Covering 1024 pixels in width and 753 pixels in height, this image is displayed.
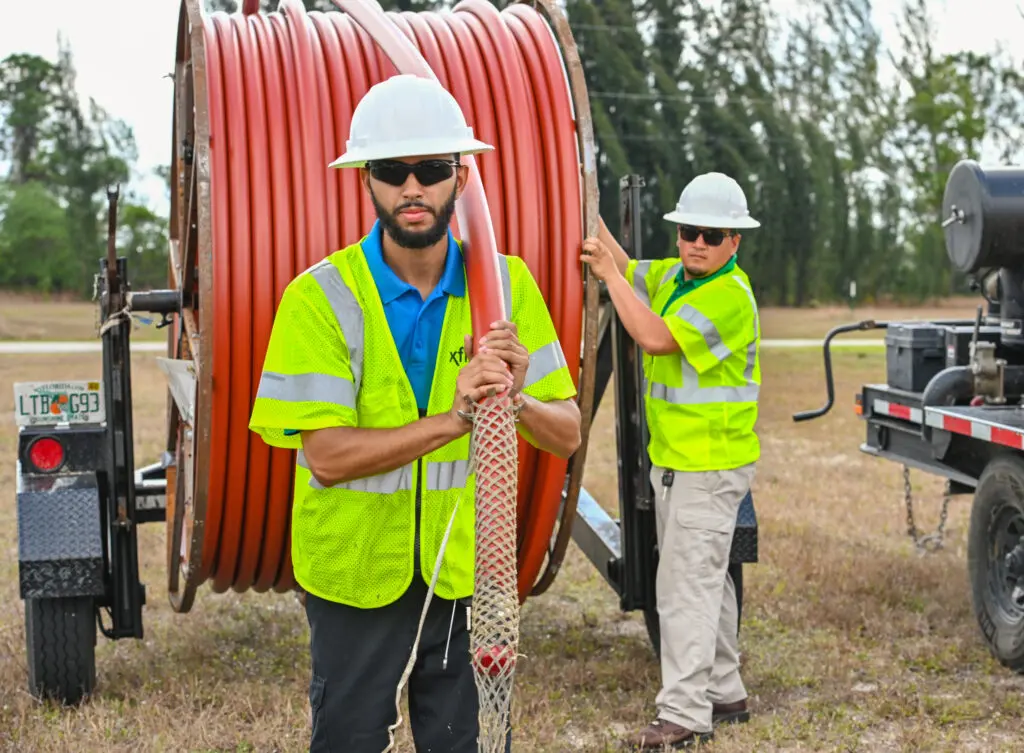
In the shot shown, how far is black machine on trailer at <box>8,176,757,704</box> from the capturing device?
5.16 m

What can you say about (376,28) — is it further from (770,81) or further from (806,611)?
(770,81)

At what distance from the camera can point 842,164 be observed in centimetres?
4175

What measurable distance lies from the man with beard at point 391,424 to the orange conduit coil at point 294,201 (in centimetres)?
133

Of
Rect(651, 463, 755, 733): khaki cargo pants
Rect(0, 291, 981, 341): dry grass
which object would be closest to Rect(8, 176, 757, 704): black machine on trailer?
Rect(651, 463, 755, 733): khaki cargo pants

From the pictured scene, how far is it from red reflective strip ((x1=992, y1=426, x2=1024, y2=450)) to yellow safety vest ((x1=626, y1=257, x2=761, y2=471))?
46.0 inches

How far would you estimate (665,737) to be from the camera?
15.9 feet

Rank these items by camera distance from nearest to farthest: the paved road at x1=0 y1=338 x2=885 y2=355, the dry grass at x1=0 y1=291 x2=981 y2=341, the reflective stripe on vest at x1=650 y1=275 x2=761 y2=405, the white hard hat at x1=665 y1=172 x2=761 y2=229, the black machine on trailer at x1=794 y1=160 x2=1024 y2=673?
the reflective stripe on vest at x1=650 y1=275 x2=761 y2=405
the white hard hat at x1=665 y1=172 x2=761 y2=229
the black machine on trailer at x1=794 y1=160 x2=1024 y2=673
the paved road at x1=0 y1=338 x2=885 y2=355
the dry grass at x1=0 y1=291 x2=981 y2=341

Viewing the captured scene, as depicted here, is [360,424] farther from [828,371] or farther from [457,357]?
[828,371]

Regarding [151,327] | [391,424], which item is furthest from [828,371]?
[151,327]

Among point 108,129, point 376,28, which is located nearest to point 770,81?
point 108,129

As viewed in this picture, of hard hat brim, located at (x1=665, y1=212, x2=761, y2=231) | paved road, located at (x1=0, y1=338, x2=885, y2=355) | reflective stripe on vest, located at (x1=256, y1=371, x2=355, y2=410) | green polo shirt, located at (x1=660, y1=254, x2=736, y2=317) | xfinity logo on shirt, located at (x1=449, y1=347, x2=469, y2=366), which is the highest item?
hard hat brim, located at (x1=665, y1=212, x2=761, y2=231)

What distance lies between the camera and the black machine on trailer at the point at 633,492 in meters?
5.52

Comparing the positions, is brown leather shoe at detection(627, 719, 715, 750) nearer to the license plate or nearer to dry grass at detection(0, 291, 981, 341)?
the license plate

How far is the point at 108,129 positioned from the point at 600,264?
42.4m
